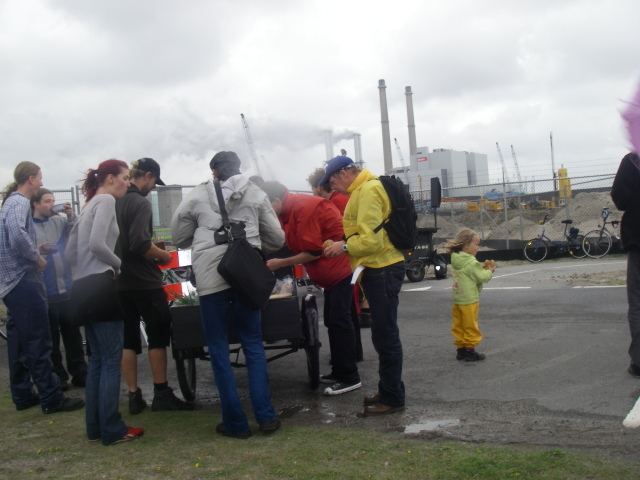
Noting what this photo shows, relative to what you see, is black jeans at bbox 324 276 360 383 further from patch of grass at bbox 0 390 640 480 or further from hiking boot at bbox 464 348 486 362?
hiking boot at bbox 464 348 486 362

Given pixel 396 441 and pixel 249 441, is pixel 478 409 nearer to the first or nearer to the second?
pixel 396 441

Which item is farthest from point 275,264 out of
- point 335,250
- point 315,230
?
point 335,250

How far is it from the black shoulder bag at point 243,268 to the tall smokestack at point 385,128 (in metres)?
56.4

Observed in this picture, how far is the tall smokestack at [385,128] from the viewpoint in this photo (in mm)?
60591

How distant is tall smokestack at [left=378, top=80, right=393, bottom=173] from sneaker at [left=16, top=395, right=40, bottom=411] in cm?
5558

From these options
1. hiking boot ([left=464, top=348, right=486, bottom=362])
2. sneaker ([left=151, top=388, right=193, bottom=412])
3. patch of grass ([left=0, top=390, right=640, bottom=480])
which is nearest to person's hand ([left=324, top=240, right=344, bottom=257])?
patch of grass ([left=0, top=390, right=640, bottom=480])

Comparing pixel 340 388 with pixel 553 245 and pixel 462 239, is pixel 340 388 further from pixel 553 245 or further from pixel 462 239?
pixel 553 245

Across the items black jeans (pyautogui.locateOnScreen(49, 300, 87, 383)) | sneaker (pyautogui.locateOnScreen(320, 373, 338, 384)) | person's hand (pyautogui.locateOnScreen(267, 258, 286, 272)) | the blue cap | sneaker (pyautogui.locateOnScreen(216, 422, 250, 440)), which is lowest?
sneaker (pyautogui.locateOnScreen(320, 373, 338, 384))

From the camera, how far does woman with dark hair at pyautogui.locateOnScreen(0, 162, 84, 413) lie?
535cm

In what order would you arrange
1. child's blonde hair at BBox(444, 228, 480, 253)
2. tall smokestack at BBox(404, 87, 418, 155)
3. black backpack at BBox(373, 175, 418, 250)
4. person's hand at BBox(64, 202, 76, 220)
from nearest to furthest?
black backpack at BBox(373, 175, 418, 250)
person's hand at BBox(64, 202, 76, 220)
child's blonde hair at BBox(444, 228, 480, 253)
tall smokestack at BBox(404, 87, 418, 155)

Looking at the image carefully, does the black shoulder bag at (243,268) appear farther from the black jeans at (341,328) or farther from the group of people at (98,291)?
the black jeans at (341,328)

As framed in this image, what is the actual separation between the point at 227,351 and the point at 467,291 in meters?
2.91

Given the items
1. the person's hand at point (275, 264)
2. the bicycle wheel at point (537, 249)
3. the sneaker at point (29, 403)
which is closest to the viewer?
the person's hand at point (275, 264)

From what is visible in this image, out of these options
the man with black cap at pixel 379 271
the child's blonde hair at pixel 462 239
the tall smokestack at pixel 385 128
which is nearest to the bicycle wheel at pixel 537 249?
the child's blonde hair at pixel 462 239
